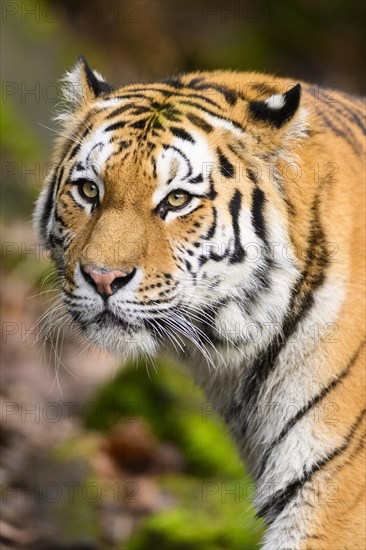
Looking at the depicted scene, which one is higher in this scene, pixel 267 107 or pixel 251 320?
pixel 267 107

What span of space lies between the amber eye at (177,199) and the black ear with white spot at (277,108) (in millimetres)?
463

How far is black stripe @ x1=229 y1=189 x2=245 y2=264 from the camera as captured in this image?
3863 millimetres

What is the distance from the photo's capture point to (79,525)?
580 cm

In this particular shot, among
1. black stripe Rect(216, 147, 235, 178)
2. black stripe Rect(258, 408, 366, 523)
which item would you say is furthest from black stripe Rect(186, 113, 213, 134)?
black stripe Rect(258, 408, 366, 523)

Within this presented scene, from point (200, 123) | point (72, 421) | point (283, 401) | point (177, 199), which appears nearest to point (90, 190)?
point (177, 199)

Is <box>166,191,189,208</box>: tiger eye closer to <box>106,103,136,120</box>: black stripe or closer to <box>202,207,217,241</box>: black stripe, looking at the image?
<box>202,207,217,241</box>: black stripe

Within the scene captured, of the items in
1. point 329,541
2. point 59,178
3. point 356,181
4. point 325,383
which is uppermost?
point 356,181

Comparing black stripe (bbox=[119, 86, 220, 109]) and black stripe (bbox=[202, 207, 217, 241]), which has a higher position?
black stripe (bbox=[119, 86, 220, 109])

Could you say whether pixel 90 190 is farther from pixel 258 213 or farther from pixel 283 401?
pixel 283 401

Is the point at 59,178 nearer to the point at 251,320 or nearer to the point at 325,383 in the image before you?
the point at 251,320

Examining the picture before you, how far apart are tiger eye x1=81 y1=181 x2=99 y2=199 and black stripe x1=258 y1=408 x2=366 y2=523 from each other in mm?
1419

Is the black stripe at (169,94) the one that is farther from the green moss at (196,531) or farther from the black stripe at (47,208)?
the green moss at (196,531)

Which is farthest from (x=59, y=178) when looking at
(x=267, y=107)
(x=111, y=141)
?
(x=267, y=107)

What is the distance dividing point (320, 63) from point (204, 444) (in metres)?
10.0
